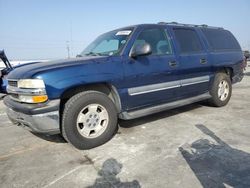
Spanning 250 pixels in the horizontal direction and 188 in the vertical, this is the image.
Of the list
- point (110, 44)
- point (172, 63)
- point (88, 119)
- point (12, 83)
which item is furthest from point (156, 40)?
point (12, 83)

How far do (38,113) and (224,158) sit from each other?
2.47 meters

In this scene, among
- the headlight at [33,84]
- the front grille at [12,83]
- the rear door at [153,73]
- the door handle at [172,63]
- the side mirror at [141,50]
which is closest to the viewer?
the headlight at [33,84]

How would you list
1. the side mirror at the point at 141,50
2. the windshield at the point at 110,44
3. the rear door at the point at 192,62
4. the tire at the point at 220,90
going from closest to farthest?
1. the side mirror at the point at 141,50
2. the windshield at the point at 110,44
3. the rear door at the point at 192,62
4. the tire at the point at 220,90

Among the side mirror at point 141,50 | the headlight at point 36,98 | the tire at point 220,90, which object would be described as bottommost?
the tire at point 220,90

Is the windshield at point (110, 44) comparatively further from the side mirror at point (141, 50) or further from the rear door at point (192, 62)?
the rear door at point (192, 62)

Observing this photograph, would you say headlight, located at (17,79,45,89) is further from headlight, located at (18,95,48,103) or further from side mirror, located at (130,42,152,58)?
side mirror, located at (130,42,152,58)

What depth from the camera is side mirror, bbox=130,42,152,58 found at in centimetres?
357

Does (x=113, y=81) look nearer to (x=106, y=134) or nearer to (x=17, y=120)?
(x=106, y=134)

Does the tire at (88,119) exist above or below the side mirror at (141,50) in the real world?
below

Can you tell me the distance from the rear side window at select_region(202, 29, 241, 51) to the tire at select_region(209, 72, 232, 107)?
68 centimetres

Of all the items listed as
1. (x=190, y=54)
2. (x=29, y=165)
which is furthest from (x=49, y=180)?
(x=190, y=54)

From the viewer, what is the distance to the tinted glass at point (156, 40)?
4.04m

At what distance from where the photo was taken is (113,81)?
3.52m

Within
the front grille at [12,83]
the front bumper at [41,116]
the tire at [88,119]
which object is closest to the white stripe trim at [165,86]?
the tire at [88,119]
